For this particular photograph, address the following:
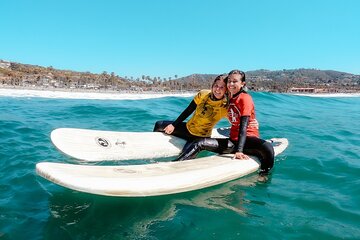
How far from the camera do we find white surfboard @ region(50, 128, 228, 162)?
4844mm

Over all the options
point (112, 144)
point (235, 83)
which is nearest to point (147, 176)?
point (112, 144)

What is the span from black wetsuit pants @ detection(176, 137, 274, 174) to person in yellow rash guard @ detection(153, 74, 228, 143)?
509 millimetres

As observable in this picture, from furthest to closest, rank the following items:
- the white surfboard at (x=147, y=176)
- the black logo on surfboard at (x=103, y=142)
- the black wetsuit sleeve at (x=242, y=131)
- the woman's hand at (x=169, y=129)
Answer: the woman's hand at (x=169, y=129) < the black logo on surfboard at (x=103, y=142) < the black wetsuit sleeve at (x=242, y=131) < the white surfboard at (x=147, y=176)

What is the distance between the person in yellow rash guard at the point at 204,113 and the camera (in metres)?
5.08

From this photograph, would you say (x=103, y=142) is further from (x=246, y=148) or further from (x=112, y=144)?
(x=246, y=148)

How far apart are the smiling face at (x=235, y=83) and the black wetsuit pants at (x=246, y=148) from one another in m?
0.78

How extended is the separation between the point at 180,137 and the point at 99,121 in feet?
15.5

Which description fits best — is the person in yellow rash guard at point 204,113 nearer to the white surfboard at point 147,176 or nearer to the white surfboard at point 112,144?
the white surfboard at point 112,144

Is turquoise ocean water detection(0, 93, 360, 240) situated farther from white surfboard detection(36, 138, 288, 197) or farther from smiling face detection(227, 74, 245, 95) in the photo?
smiling face detection(227, 74, 245, 95)

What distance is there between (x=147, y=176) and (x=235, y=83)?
2.05 meters

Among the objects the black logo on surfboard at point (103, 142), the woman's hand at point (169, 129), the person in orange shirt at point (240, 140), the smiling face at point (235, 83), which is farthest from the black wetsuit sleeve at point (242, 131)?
the black logo on surfboard at point (103, 142)

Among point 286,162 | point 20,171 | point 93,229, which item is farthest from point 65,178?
point 286,162

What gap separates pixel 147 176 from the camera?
3523mm

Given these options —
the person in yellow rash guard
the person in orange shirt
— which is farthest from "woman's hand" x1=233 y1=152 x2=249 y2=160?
the person in yellow rash guard
